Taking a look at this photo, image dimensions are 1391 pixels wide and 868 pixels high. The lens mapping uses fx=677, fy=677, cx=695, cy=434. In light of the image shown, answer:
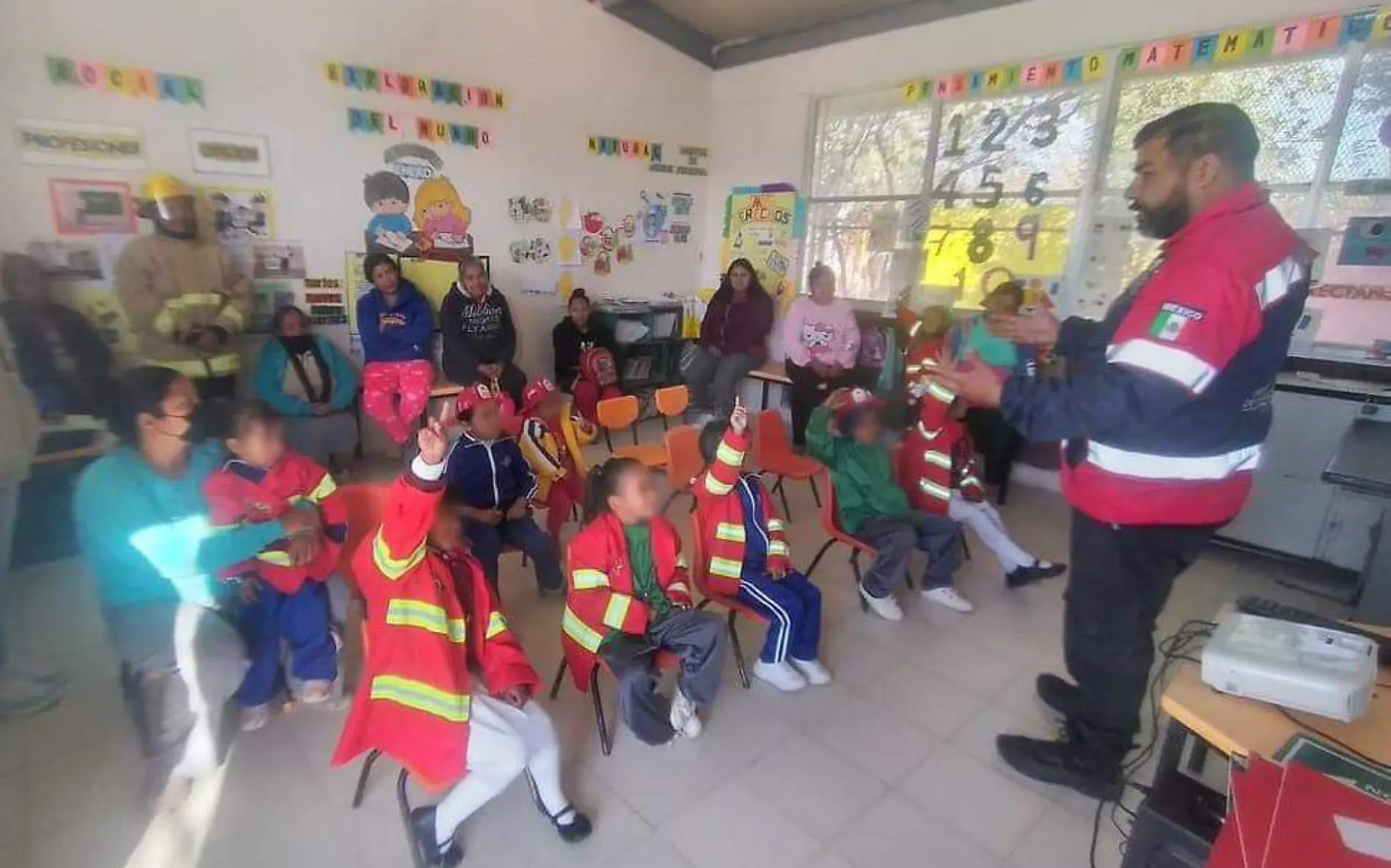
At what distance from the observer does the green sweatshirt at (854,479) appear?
2.76 m

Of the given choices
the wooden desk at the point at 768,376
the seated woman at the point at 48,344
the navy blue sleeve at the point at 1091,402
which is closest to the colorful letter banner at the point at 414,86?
the seated woman at the point at 48,344

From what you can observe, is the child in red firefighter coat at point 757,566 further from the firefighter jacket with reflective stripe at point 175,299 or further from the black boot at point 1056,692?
the firefighter jacket with reflective stripe at point 175,299

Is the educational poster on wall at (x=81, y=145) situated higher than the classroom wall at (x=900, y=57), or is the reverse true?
the classroom wall at (x=900, y=57)

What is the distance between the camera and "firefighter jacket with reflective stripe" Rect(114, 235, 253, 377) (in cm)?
330

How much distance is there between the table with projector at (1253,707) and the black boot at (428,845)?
1.43 meters

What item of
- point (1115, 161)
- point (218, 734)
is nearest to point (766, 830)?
point (218, 734)

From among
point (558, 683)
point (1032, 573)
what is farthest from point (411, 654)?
point (1032, 573)

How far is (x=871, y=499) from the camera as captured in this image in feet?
9.06

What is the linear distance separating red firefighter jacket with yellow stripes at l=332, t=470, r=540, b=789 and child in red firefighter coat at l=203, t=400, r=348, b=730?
17.6 inches

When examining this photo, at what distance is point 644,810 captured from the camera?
69.7 inches

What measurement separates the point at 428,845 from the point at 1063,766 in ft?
5.47

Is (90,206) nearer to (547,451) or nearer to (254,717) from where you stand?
(547,451)

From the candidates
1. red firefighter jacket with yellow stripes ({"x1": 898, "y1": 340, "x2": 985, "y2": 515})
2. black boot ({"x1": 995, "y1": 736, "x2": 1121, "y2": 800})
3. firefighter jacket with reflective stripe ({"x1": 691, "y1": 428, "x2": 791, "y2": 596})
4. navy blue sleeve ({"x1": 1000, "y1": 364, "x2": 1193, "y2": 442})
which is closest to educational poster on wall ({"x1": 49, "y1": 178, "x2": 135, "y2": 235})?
firefighter jacket with reflective stripe ({"x1": 691, "y1": 428, "x2": 791, "y2": 596})

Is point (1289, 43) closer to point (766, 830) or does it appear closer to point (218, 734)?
point (766, 830)
